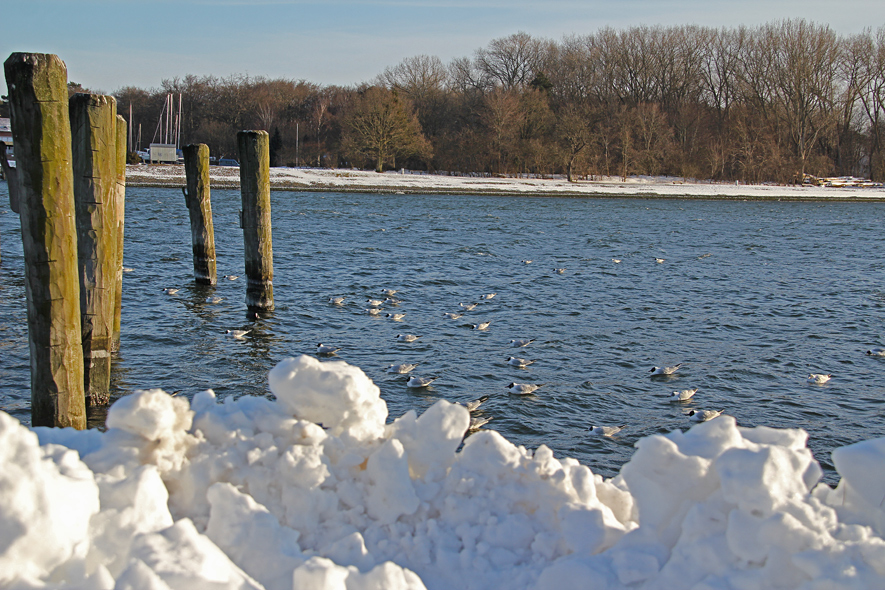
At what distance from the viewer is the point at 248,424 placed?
3.48m

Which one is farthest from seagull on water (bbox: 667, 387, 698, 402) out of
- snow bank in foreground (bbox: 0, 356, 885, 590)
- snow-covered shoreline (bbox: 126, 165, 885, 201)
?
snow-covered shoreline (bbox: 126, 165, 885, 201)

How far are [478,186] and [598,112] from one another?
24.8 meters

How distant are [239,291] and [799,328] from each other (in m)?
9.73

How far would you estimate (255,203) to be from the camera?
10250 millimetres

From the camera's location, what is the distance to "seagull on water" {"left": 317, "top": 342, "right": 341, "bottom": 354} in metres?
9.26

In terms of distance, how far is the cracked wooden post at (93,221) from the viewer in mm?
6758

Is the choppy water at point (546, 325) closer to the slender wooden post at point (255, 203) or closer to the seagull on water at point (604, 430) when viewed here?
the seagull on water at point (604, 430)

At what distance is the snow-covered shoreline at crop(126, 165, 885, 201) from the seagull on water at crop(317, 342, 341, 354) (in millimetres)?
35185

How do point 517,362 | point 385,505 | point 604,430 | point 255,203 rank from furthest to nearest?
point 255,203 → point 517,362 → point 604,430 → point 385,505

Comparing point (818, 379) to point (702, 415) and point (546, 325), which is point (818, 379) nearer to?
point (702, 415)

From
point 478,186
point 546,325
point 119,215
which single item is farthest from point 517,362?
point 478,186

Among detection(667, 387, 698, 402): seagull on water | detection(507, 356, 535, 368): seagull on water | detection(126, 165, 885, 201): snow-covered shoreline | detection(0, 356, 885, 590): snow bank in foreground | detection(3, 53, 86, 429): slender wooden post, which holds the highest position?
detection(126, 165, 885, 201): snow-covered shoreline

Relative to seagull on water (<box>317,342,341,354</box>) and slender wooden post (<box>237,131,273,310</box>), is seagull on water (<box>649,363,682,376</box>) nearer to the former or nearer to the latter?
seagull on water (<box>317,342,341,354</box>)

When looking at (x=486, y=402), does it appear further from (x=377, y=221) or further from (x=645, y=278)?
(x=377, y=221)
